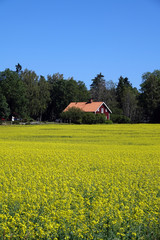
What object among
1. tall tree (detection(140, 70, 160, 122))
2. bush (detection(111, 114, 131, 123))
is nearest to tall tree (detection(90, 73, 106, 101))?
tall tree (detection(140, 70, 160, 122))

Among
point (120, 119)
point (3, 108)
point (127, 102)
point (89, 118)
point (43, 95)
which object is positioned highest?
point (43, 95)

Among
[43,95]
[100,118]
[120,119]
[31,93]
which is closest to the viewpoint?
[100,118]

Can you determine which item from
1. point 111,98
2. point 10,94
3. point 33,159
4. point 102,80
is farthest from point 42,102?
point 33,159

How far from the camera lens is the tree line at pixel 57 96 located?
74.9 metres

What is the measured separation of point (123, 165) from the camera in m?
11.3

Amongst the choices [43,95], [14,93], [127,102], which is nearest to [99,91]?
[127,102]

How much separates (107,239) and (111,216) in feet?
1.37

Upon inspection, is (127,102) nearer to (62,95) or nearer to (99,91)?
(99,91)

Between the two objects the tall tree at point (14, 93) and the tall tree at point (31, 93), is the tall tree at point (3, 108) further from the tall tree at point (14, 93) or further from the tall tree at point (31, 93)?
the tall tree at point (31, 93)

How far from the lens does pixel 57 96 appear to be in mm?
88312

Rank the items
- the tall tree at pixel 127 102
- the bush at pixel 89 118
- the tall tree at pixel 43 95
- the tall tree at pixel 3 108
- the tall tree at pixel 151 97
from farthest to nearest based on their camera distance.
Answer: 1. the tall tree at pixel 127 102
2. the tall tree at pixel 43 95
3. the tall tree at pixel 151 97
4. the tall tree at pixel 3 108
5. the bush at pixel 89 118

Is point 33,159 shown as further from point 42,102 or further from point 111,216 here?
point 42,102

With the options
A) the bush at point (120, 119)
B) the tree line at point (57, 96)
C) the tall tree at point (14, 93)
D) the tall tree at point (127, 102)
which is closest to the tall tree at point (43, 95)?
the tree line at point (57, 96)

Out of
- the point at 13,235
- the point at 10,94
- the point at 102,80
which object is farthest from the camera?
the point at 102,80
